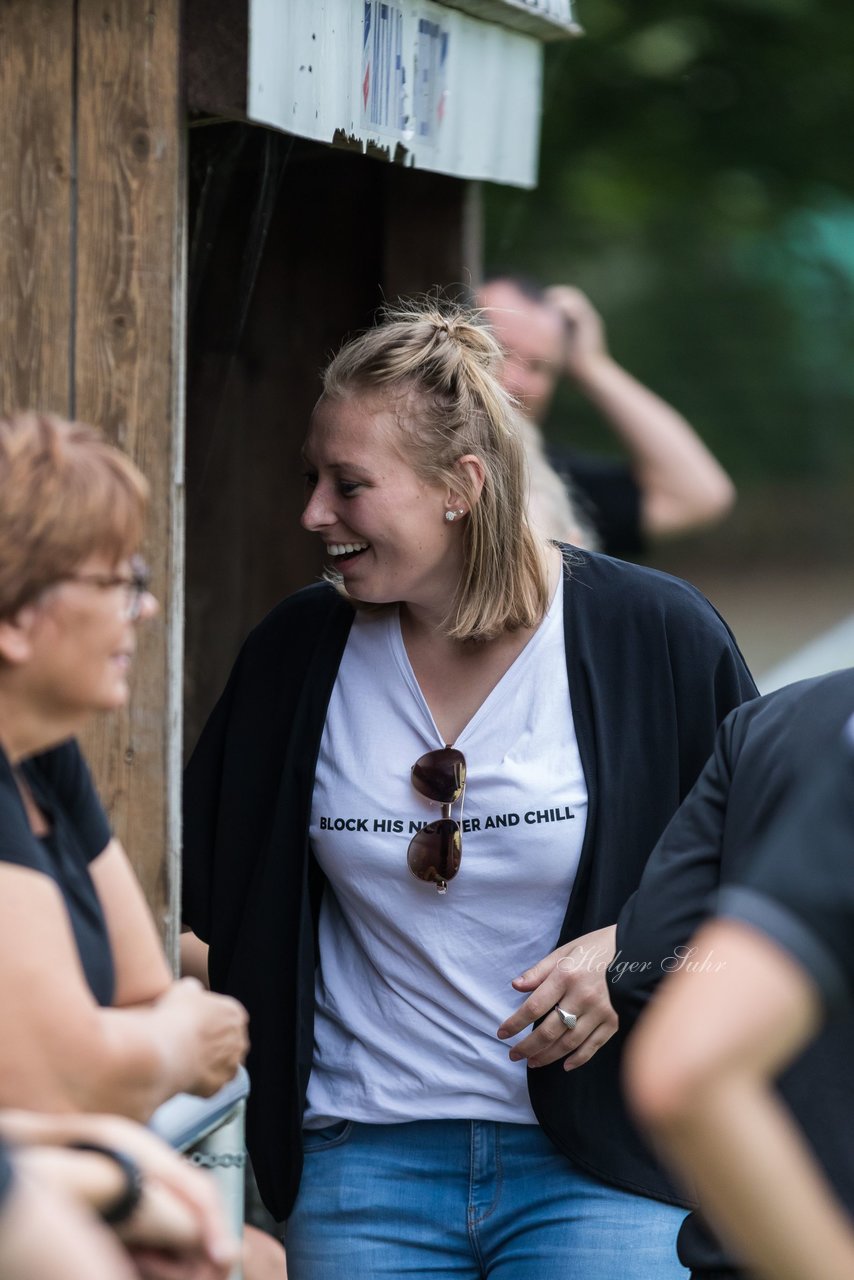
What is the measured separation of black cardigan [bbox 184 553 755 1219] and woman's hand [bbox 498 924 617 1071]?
2.3 inches

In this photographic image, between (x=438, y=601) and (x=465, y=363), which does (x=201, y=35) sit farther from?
(x=438, y=601)

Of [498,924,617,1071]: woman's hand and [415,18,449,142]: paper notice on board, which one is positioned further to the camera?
[415,18,449,142]: paper notice on board

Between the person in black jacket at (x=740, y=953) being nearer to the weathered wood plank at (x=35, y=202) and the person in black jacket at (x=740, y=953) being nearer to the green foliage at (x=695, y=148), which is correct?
the weathered wood plank at (x=35, y=202)

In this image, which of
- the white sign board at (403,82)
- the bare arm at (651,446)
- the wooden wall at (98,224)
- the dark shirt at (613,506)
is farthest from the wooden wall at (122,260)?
the bare arm at (651,446)

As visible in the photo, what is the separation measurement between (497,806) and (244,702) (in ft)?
1.61

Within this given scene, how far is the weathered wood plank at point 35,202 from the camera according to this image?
2271 millimetres

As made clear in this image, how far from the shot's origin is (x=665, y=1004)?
3.99ft

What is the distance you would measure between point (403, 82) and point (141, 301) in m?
0.90

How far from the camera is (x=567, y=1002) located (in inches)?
90.4

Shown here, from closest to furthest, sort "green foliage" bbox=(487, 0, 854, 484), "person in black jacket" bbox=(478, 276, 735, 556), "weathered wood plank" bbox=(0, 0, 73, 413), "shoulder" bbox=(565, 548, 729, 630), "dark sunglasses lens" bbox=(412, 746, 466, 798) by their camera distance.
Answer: "weathered wood plank" bbox=(0, 0, 73, 413), "dark sunglasses lens" bbox=(412, 746, 466, 798), "shoulder" bbox=(565, 548, 729, 630), "person in black jacket" bbox=(478, 276, 735, 556), "green foliage" bbox=(487, 0, 854, 484)

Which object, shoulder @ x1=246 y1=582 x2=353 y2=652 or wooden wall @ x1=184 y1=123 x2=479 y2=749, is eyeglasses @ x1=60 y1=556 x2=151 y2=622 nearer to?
shoulder @ x1=246 y1=582 x2=353 y2=652

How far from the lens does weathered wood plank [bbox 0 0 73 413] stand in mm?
2271

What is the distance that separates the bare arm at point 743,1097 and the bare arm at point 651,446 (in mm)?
3121

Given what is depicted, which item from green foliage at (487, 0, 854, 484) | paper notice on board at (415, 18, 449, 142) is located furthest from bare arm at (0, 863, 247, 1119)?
green foliage at (487, 0, 854, 484)
